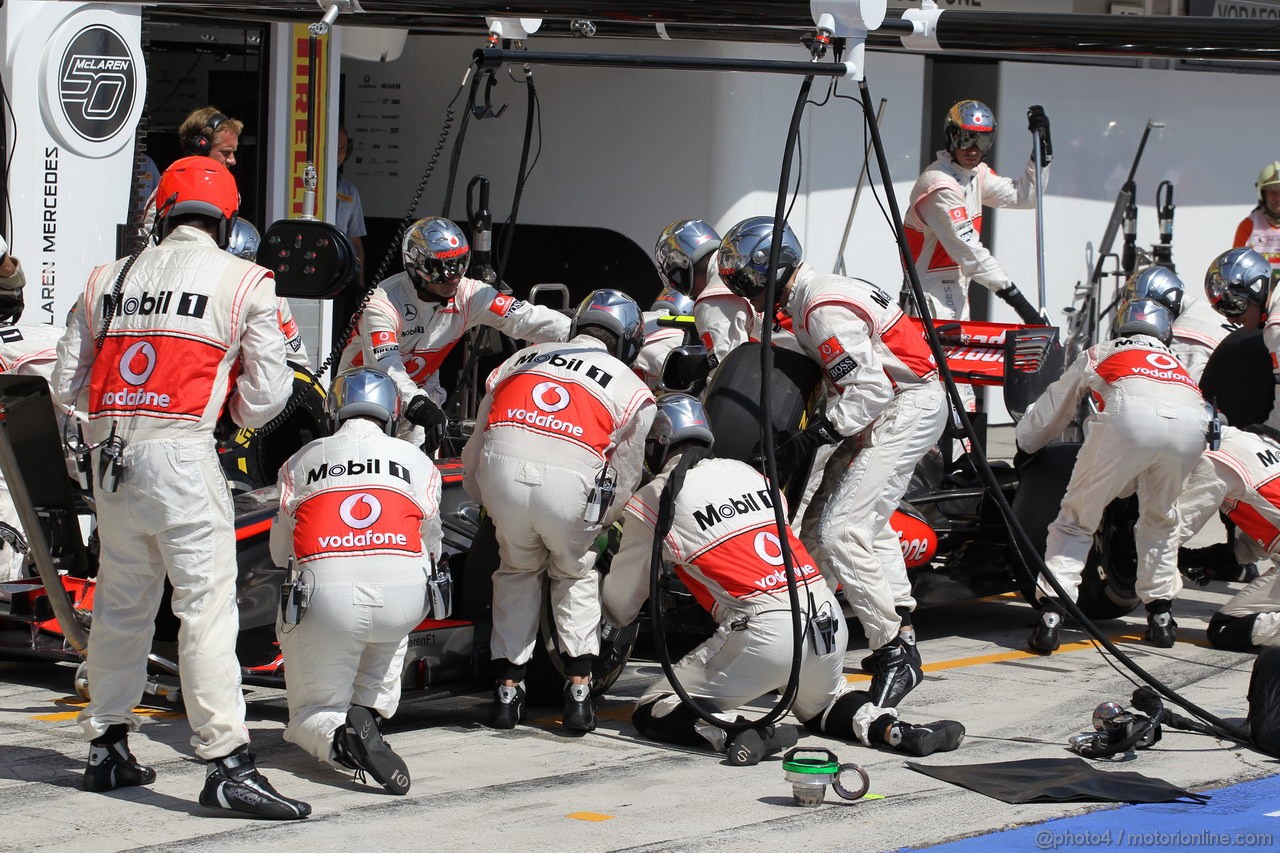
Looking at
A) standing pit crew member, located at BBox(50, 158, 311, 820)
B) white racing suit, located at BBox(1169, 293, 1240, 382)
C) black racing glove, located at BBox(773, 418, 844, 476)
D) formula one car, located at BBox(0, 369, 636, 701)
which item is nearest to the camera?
standing pit crew member, located at BBox(50, 158, 311, 820)

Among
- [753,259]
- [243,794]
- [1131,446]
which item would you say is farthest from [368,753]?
→ [1131,446]

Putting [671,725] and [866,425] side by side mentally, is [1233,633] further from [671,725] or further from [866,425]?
[671,725]

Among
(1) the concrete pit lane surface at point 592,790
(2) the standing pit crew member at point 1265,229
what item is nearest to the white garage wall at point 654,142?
(2) the standing pit crew member at point 1265,229

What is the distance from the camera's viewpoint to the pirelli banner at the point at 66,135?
985cm

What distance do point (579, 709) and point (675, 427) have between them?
1.13 metres

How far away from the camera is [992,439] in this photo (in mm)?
15508

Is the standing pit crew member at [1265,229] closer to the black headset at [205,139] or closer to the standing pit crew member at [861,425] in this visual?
the standing pit crew member at [861,425]

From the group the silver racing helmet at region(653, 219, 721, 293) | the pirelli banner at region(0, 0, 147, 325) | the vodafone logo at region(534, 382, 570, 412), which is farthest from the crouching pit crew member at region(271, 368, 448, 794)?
the pirelli banner at region(0, 0, 147, 325)

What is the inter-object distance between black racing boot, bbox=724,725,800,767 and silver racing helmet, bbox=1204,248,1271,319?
4.47 metres

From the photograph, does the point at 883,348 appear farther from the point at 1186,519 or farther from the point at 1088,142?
the point at 1088,142

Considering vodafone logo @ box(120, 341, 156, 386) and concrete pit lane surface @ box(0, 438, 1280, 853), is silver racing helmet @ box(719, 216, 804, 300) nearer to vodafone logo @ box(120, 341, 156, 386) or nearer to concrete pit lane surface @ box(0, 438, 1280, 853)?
concrete pit lane surface @ box(0, 438, 1280, 853)

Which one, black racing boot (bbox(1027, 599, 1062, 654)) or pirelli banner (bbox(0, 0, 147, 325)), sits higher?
pirelli banner (bbox(0, 0, 147, 325))

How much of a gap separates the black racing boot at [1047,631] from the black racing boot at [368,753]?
3788 mm

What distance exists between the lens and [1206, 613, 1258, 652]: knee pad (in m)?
8.83
